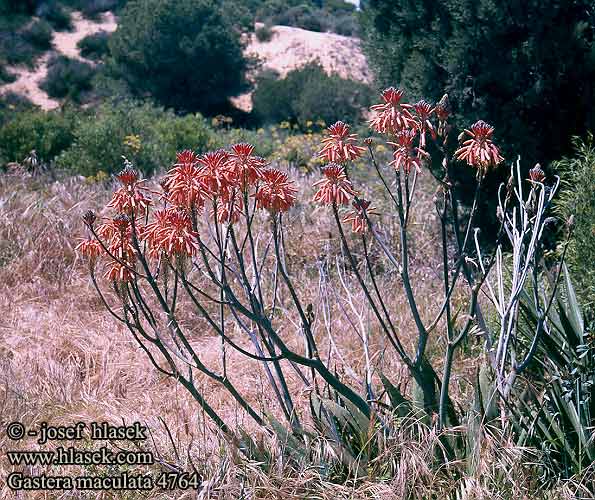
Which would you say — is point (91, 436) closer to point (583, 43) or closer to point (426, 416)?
point (426, 416)

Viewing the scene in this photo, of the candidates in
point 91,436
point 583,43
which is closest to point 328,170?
point 91,436

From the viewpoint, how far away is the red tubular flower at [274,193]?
2.27 metres

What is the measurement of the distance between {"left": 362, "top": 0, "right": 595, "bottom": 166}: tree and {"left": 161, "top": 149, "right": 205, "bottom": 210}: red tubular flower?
3462 mm

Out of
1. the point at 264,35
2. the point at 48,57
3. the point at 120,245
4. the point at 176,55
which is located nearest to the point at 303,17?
the point at 264,35

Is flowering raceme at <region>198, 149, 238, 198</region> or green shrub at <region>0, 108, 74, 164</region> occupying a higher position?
flowering raceme at <region>198, 149, 238, 198</region>

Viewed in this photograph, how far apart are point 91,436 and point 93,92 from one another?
23.4m

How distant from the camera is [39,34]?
2884cm

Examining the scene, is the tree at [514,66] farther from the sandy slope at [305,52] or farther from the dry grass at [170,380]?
the sandy slope at [305,52]

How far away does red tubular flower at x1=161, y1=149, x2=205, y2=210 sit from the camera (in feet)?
7.21

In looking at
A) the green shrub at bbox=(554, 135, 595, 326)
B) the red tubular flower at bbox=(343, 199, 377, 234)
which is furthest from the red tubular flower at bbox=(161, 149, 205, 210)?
the green shrub at bbox=(554, 135, 595, 326)

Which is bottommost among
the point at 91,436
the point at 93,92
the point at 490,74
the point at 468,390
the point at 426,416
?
the point at 93,92

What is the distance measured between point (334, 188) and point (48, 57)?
94.1ft

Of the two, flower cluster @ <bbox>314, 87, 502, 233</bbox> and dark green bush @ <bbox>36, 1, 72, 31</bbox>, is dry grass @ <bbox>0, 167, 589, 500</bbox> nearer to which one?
flower cluster @ <bbox>314, 87, 502, 233</bbox>

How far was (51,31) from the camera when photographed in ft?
97.2
